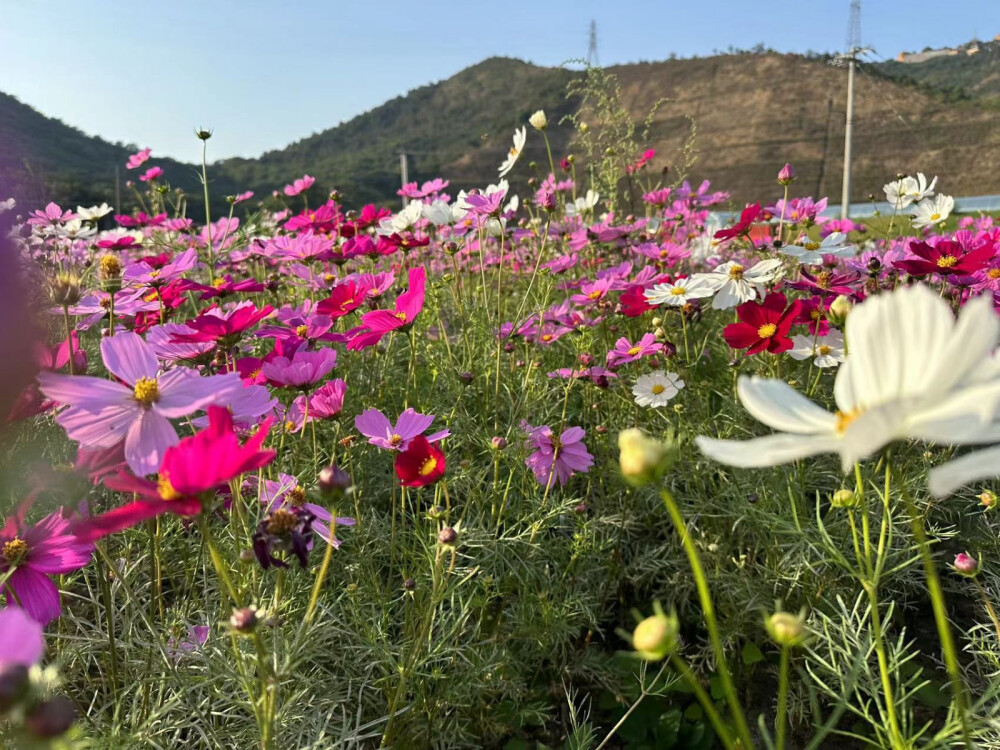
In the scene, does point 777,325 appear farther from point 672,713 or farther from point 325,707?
point 325,707

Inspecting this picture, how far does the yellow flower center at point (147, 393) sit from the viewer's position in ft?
2.07

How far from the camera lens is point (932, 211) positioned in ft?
6.63

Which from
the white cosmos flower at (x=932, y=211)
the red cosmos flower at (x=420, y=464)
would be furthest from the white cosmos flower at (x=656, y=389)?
the white cosmos flower at (x=932, y=211)

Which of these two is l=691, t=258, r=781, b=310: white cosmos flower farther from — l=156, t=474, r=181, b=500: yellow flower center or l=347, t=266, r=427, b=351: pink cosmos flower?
l=156, t=474, r=181, b=500: yellow flower center

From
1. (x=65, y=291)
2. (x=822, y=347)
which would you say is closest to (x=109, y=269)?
(x=65, y=291)

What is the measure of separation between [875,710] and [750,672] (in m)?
0.21

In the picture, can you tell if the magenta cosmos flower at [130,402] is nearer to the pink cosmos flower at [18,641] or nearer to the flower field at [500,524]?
the flower field at [500,524]

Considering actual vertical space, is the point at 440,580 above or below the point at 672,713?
above

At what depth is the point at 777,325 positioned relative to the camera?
3.70 ft

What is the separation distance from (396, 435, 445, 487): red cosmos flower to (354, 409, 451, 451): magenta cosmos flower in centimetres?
8

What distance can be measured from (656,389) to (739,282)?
330 mm

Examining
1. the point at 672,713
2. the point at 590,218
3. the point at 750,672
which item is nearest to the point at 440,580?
the point at 672,713

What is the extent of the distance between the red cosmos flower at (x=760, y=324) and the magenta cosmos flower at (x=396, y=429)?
548 millimetres

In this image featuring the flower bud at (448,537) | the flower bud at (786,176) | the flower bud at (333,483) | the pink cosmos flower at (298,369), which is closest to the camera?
the flower bud at (333,483)
